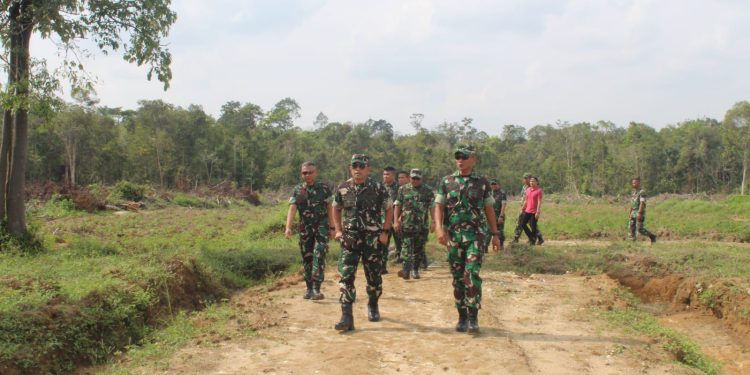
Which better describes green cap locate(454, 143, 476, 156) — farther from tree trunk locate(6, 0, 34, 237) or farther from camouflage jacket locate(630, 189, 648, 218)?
camouflage jacket locate(630, 189, 648, 218)

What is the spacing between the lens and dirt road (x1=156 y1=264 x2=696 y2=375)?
16.2 feet

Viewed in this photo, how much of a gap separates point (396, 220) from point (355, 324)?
259 cm

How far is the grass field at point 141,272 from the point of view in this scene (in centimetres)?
540

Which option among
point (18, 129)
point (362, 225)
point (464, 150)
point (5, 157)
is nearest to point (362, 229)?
point (362, 225)

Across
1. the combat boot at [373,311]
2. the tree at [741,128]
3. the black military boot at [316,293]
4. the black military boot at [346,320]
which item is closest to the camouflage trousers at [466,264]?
the combat boot at [373,311]

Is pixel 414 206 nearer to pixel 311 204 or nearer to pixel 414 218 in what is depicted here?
pixel 414 218

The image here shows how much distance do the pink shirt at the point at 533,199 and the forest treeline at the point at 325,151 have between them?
95.7 feet

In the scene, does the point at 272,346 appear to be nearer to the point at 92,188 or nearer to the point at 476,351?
the point at 476,351

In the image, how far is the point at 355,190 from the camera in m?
6.41

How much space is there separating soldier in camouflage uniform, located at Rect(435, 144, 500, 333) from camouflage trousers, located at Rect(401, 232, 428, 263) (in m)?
3.40

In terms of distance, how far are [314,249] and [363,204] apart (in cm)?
185

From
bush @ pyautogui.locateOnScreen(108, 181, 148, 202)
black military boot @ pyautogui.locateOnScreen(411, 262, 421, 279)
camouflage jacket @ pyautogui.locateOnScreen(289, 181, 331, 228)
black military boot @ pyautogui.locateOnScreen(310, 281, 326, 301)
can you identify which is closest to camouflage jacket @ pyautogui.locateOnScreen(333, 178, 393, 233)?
camouflage jacket @ pyautogui.locateOnScreen(289, 181, 331, 228)

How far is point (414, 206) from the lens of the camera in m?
9.52

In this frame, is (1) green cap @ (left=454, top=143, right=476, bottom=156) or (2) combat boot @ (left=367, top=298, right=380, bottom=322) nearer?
(1) green cap @ (left=454, top=143, right=476, bottom=156)
